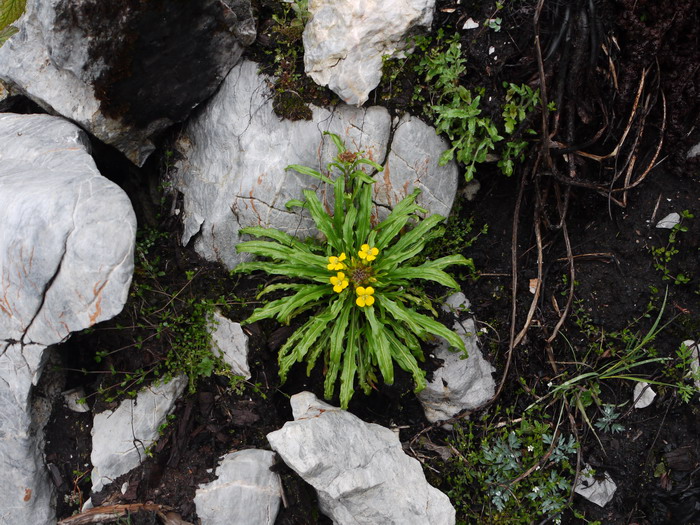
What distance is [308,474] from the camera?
384 centimetres

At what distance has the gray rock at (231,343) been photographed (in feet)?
14.1

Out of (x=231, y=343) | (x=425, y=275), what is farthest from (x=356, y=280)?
(x=231, y=343)

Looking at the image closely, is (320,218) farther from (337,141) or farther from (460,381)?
(460,381)

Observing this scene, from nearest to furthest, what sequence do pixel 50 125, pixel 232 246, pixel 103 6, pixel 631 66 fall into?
pixel 103 6 < pixel 631 66 < pixel 50 125 < pixel 232 246

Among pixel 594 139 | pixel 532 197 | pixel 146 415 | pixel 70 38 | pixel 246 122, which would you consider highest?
pixel 70 38

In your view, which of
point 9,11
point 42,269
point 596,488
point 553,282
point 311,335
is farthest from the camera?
point 553,282

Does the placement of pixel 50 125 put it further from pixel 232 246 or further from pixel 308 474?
pixel 308 474

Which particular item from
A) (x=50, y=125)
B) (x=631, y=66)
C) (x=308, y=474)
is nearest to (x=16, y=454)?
(x=308, y=474)

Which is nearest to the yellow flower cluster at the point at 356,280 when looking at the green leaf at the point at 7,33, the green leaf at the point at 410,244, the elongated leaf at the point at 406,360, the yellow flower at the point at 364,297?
the yellow flower at the point at 364,297

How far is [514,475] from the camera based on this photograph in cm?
421

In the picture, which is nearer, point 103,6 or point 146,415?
point 103,6

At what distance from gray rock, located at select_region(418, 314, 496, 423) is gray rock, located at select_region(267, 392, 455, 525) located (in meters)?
0.54

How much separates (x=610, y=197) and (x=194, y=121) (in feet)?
11.8

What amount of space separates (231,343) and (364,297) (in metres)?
1.35
